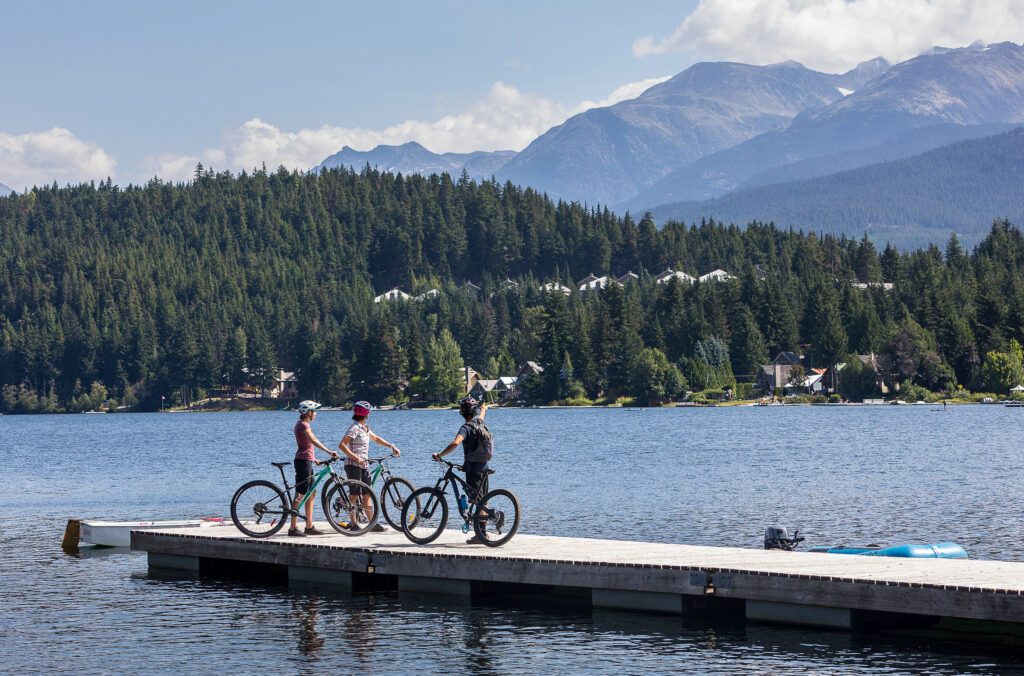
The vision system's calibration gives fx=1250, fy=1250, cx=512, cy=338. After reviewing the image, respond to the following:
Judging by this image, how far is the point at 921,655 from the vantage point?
66.6 feet

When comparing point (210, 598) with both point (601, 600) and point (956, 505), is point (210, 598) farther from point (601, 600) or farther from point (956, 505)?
point (956, 505)

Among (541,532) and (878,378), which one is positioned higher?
(878,378)

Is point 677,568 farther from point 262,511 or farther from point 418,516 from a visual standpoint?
point 262,511

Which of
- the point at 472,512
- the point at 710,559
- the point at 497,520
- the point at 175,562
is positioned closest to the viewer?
the point at 710,559

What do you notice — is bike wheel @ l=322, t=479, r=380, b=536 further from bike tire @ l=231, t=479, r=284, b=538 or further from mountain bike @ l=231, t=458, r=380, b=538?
bike tire @ l=231, t=479, r=284, b=538

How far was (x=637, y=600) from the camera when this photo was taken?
77.7 feet

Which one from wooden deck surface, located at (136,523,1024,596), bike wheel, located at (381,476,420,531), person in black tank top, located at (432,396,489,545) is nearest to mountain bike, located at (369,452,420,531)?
bike wheel, located at (381,476,420,531)

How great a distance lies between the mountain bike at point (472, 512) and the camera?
25969 millimetres

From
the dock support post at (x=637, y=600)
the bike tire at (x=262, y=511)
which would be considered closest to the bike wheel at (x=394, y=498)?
the bike tire at (x=262, y=511)

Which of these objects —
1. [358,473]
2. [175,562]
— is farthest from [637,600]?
[175,562]

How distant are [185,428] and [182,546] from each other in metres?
137

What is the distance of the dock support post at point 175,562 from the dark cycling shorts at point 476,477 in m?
8.97

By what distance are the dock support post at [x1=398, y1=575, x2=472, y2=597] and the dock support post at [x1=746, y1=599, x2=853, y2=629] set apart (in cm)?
614

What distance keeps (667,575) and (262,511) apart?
1056cm
